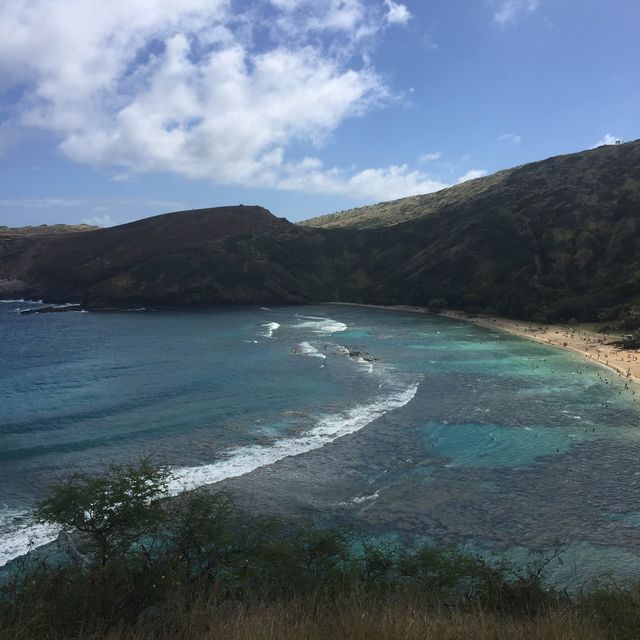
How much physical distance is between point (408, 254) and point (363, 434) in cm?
10503

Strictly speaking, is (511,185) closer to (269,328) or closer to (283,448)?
(269,328)

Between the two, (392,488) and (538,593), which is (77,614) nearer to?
(538,593)

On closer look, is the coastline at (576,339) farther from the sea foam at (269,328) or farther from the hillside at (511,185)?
the hillside at (511,185)

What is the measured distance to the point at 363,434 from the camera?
3478cm

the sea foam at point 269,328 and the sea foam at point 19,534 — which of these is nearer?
the sea foam at point 19,534

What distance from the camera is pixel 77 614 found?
33.9 ft

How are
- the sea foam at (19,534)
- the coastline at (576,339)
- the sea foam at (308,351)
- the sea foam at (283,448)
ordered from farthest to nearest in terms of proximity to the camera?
the sea foam at (308,351)
the coastline at (576,339)
the sea foam at (283,448)
the sea foam at (19,534)

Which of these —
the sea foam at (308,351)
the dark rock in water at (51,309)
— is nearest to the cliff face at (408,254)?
the dark rock in water at (51,309)

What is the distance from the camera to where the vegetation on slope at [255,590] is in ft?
30.1

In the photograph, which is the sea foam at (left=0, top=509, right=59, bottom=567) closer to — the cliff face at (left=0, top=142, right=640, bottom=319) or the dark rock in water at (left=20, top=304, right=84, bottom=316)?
the cliff face at (left=0, top=142, right=640, bottom=319)

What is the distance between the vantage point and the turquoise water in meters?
24.0

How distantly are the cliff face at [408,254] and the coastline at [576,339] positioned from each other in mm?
4489

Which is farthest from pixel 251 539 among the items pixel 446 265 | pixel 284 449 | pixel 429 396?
pixel 446 265

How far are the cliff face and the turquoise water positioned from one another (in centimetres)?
3675
